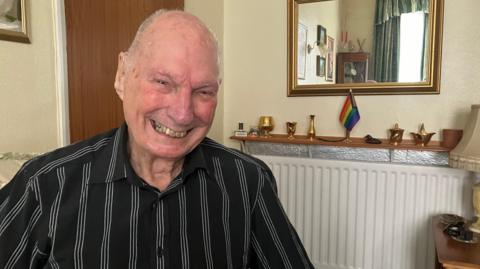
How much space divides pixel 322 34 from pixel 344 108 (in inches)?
19.0

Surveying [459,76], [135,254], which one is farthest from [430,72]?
[135,254]

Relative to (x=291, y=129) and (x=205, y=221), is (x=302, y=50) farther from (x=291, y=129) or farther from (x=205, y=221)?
(x=205, y=221)

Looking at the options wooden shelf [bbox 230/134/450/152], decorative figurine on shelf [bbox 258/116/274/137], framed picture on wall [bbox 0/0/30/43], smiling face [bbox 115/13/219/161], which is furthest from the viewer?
decorative figurine on shelf [bbox 258/116/274/137]

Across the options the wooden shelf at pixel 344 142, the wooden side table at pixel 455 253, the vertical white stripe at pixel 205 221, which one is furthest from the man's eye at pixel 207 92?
the wooden shelf at pixel 344 142

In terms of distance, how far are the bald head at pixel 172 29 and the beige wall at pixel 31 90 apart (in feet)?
2.35

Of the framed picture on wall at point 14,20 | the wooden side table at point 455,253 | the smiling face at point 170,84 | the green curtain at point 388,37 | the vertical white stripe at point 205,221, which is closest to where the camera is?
the smiling face at point 170,84

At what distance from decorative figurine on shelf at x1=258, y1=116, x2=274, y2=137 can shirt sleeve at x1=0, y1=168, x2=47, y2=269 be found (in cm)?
168

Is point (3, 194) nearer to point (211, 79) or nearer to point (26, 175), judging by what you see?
point (26, 175)

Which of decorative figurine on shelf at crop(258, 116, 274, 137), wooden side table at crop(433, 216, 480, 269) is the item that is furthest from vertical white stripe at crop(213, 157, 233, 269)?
decorative figurine on shelf at crop(258, 116, 274, 137)

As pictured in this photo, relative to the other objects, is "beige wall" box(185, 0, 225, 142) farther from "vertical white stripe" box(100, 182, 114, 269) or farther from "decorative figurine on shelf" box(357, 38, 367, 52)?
"vertical white stripe" box(100, 182, 114, 269)

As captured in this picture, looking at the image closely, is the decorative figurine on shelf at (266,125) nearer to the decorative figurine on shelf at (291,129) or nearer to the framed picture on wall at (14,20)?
the decorative figurine on shelf at (291,129)

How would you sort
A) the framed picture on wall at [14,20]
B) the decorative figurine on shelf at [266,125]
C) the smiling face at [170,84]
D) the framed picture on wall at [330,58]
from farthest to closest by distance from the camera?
the decorative figurine on shelf at [266,125], the framed picture on wall at [330,58], the framed picture on wall at [14,20], the smiling face at [170,84]

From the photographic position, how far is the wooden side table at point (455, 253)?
4.55ft

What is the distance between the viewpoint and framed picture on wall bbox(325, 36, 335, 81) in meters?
2.22
